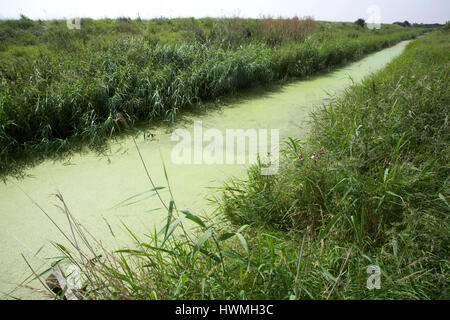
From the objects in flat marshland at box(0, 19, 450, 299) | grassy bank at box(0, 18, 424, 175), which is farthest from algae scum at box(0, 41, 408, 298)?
grassy bank at box(0, 18, 424, 175)

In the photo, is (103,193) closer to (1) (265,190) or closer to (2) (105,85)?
(1) (265,190)

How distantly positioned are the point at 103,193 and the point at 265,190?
104cm

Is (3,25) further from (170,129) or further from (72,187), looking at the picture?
(72,187)

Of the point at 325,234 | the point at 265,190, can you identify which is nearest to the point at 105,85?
the point at 265,190

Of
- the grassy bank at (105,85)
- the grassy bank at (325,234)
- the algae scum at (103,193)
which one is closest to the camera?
the grassy bank at (325,234)

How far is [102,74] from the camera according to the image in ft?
9.50

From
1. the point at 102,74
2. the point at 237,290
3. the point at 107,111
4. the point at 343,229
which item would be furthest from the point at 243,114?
the point at 237,290

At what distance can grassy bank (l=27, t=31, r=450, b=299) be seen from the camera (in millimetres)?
815

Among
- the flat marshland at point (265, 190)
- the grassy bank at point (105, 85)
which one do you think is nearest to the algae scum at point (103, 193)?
the flat marshland at point (265, 190)

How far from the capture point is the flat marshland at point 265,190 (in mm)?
835

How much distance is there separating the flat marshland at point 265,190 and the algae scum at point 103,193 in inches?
3.8

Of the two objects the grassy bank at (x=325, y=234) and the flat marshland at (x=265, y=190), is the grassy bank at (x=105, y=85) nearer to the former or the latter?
the flat marshland at (x=265, y=190)

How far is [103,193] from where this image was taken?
5.49 ft

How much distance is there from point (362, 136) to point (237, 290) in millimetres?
1211
